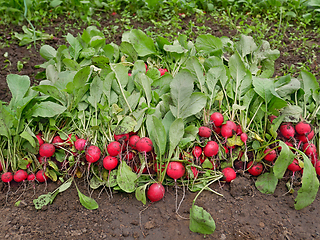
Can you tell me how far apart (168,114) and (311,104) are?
1.21 metres

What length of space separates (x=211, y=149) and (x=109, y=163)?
2.50 ft

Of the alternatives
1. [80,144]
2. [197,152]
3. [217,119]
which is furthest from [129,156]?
[217,119]

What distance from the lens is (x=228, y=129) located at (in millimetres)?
1933

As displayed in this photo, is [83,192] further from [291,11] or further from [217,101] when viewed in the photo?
[291,11]

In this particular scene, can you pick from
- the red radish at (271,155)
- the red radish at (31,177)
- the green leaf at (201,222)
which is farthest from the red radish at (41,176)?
the red radish at (271,155)

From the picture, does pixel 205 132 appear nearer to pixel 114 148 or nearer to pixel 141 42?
pixel 114 148

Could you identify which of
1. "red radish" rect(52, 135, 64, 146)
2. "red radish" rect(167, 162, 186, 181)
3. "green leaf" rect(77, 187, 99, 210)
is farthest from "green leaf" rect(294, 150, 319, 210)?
"red radish" rect(52, 135, 64, 146)

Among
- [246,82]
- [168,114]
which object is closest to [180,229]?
[168,114]

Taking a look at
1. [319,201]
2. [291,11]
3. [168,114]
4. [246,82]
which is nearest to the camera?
[319,201]

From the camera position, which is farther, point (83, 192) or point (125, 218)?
point (83, 192)

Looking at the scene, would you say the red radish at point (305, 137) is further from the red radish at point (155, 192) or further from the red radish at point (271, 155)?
the red radish at point (155, 192)

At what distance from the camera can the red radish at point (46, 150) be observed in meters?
1.81

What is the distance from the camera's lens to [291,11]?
4016 mm

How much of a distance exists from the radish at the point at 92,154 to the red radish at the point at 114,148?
0.09m
